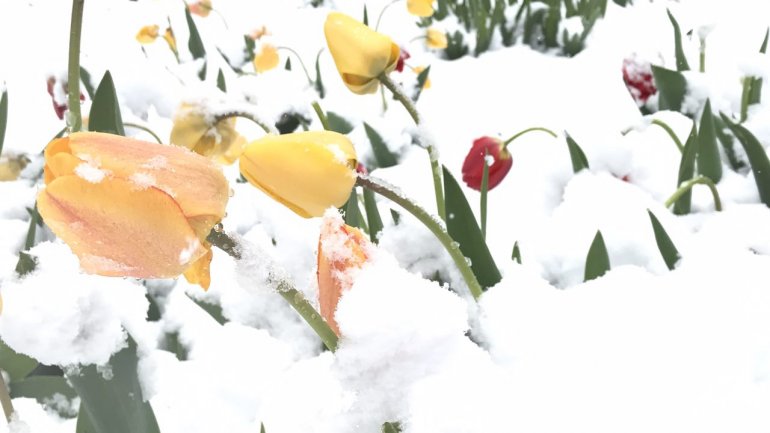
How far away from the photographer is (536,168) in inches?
46.6

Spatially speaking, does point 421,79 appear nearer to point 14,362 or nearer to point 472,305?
point 472,305

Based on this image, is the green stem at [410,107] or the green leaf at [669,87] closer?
the green stem at [410,107]

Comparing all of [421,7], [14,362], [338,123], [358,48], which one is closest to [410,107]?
[358,48]

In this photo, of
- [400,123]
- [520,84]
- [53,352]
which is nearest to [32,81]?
[400,123]

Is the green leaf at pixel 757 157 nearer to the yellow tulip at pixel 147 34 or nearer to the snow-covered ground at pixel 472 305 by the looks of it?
the snow-covered ground at pixel 472 305

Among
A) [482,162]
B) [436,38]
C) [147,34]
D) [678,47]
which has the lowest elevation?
[147,34]

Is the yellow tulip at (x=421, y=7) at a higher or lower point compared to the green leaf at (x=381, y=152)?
higher

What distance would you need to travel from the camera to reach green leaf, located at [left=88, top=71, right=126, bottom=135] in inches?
29.5

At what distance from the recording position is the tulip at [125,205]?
299 mm

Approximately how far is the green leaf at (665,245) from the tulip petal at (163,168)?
548 millimetres

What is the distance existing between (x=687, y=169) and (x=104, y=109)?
2.62 ft

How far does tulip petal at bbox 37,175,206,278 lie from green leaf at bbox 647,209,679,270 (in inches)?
22.5

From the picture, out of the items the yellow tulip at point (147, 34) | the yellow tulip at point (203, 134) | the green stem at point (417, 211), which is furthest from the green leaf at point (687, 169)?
the yellow tulip at point (147, 34)

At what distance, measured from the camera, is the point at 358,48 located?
2.30 ft
